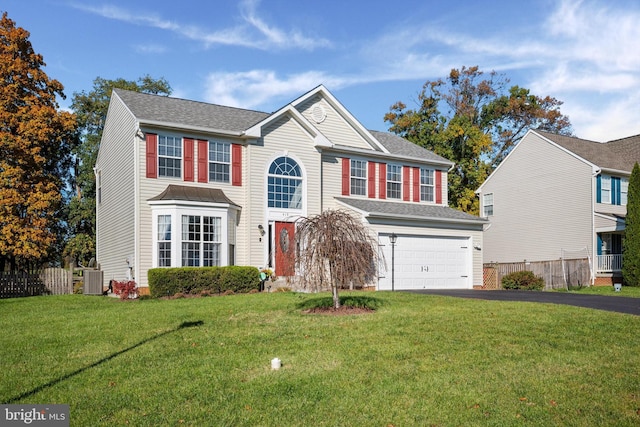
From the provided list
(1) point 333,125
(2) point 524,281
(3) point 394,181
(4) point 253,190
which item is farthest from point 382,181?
(2) point 524,281

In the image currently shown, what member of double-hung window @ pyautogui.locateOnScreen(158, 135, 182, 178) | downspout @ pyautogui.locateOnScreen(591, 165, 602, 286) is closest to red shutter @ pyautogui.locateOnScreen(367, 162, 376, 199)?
double-hung window @ pyautogui.locateOnScreen(158, 135, 182, 178)

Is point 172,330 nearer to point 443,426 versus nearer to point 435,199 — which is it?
point 443,426

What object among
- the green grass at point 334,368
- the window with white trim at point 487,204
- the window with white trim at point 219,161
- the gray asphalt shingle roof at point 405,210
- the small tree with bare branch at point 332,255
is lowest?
the green grass at point 334,368

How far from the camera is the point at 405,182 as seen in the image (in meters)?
25.4

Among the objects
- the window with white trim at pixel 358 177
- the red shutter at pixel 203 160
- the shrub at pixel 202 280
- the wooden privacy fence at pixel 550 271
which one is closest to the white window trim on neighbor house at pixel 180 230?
the shrub at pixel 202 280

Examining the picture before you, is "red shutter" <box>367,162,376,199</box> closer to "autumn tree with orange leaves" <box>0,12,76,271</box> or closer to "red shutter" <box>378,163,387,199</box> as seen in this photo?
"red shutter" <box>378,163,387,199</box>

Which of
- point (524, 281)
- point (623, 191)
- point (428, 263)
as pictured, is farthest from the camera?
point (623, 191)

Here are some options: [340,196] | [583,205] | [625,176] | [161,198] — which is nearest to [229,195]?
[161,198]

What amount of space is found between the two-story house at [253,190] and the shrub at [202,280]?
924 mm

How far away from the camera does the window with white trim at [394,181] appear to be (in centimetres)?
2491

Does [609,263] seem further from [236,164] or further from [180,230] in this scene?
[180,230]

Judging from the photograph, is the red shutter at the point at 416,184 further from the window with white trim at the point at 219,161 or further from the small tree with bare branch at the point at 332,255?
the small tree with bare branch at the point at 332,255

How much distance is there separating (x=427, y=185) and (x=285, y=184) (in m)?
7.74

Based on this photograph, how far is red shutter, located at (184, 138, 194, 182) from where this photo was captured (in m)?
19.9
